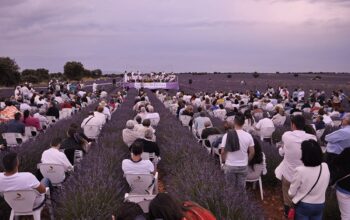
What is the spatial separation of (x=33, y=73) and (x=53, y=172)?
68744 millimetres

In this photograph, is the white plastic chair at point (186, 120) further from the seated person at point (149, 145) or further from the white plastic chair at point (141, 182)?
the white plastic chair at point (141, 182)

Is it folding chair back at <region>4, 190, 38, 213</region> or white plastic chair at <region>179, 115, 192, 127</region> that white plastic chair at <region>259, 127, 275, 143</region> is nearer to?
white plastic chair at <region>179, 115, 192, 127</region>

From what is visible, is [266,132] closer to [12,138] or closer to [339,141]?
[339,141]

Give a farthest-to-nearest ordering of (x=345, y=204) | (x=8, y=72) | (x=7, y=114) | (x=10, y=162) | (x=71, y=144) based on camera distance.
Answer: (x=8, y=72), (x=7, y=114), (x=71, y=144), (x=10, y=162), (x=345, y=204)

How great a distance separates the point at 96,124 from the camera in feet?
34.0

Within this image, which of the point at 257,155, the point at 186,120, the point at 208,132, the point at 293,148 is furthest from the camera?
the point at 186,120

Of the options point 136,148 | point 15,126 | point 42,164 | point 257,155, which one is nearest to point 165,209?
point 136,148

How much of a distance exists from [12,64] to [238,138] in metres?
48.7

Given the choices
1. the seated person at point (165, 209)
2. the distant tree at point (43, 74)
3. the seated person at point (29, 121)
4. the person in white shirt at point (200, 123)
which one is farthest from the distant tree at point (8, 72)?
the seated person at point (165, 209)

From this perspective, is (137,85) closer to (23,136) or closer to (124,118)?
(124,118)

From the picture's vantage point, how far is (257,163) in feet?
21.4

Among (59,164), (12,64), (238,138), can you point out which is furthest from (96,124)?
(12,64)

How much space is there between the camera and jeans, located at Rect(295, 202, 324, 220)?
4129mm

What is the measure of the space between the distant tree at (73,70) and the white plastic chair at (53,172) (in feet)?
237
